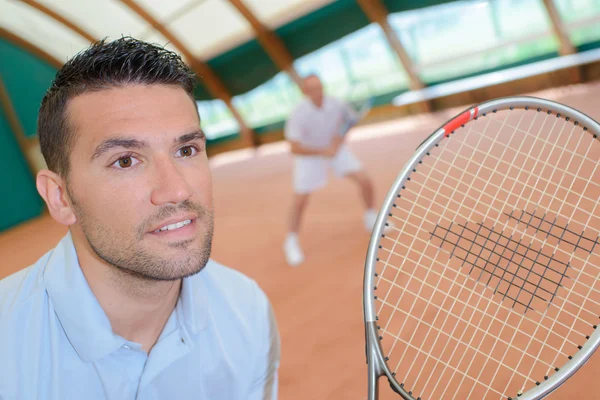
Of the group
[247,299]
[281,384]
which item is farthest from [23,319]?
[281,384]

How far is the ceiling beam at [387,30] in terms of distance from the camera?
7309 mm

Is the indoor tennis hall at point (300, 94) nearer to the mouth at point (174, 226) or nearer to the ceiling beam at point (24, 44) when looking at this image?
the ceiling beam at point (24, 44)

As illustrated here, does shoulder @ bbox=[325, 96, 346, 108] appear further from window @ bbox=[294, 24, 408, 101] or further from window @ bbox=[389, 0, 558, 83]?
window @ bbox=[294, 24, 408, 101]

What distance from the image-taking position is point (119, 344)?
98 cm

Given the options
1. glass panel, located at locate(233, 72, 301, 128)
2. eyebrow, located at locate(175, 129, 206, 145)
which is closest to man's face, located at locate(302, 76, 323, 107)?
eyebrow, located at locate(175, 129, 206, 145)

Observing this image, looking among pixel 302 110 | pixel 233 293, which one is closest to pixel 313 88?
pixel 302 110

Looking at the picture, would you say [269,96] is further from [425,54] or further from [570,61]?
[570,61]

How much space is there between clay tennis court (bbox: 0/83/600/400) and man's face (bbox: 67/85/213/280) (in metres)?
0.77

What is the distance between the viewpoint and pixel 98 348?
95 cm

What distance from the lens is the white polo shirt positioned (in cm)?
325

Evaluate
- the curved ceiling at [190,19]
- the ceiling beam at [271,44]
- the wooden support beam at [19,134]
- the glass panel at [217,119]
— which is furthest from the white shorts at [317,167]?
the glass panel at [217,119]

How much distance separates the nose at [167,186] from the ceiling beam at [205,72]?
812 centimetres

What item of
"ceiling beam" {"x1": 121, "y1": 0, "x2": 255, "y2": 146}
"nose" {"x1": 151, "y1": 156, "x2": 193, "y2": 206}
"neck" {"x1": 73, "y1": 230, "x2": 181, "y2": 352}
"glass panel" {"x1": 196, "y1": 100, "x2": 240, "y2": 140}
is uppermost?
"ceiling beam" {"x1": 121, "y1": 0, "x2": 255, "y2": 146}

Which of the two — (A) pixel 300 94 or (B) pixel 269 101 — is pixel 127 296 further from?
(B) pixel 269 101
